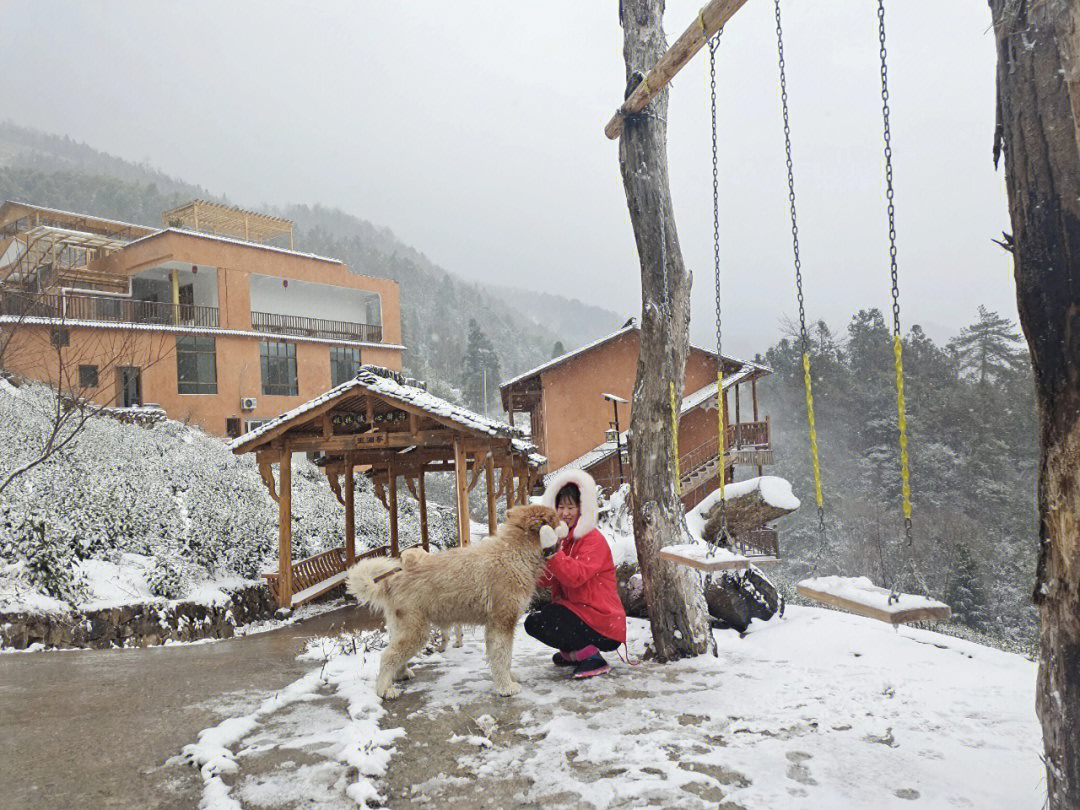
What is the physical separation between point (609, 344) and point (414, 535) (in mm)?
9579

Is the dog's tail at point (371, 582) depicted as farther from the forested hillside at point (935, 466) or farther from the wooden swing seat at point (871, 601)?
the forested hillside at point (935, 466)

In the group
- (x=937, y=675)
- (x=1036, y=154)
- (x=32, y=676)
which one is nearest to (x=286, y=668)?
(x=32, y=676)

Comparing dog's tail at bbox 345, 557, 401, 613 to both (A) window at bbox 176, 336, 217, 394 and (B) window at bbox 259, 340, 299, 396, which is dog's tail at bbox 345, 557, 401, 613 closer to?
(A) window at bbox 176, 336, 217, 394

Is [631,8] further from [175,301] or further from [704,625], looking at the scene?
[175,301]

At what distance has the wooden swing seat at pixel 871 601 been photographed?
260 centimetres

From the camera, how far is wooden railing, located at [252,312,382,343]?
27.6 metres

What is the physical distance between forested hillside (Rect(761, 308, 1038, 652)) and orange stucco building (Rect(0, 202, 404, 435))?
2325cm

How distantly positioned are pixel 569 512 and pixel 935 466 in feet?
112

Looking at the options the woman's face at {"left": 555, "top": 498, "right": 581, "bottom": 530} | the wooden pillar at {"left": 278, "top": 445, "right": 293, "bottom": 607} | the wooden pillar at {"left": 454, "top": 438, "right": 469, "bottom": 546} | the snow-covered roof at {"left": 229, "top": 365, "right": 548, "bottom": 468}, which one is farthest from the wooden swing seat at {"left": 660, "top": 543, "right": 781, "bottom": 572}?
the wooden pillar at {"left": 278, "top": 445, "right": 293, "bottom": 607}

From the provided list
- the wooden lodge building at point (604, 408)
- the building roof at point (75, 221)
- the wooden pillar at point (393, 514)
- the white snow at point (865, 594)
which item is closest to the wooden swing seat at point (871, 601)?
the white snow at point (865, 594)

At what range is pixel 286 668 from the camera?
5.77m

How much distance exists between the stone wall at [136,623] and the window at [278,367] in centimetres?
1613

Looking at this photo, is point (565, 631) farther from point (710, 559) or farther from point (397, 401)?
point (397, 401)

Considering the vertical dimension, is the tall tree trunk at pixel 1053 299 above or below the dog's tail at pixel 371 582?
above
